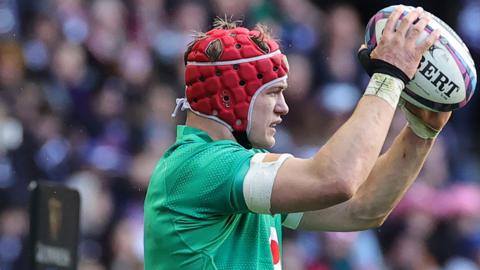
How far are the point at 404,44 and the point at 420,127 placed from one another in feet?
2.26

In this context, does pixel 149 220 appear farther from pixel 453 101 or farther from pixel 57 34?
pixel 57 34

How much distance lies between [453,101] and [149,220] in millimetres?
1310

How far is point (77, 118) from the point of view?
11.6 m

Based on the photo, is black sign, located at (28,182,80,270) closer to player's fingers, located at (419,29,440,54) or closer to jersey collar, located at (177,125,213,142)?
jersey collar, located at (177,125,213,142)

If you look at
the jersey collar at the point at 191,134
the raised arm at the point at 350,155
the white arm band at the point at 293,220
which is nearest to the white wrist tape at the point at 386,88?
the raised arm at the point at 350,155

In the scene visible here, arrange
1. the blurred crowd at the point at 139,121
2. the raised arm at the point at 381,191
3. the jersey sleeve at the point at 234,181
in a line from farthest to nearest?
the blurred crowd at the point at 139,121 < the raised arm at the point at 381,191 < the jersey sleeve at the point at 234,181

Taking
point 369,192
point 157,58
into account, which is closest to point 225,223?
point 369,192

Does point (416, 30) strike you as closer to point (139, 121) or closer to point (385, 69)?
point (385, 69)

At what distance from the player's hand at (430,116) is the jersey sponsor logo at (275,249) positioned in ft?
2.53

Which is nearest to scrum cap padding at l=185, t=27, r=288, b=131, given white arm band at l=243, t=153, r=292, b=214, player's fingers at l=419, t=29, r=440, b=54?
white arm band at l=243, t=153, r=292, b=214

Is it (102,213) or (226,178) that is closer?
(226,178)

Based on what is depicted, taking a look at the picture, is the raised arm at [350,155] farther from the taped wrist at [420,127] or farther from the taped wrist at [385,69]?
the taped wrist at [420,127]

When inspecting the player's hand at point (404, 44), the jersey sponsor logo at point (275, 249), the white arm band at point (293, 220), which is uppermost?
the player's hand at point (404, 44)

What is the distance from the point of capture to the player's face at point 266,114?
5.04 m
